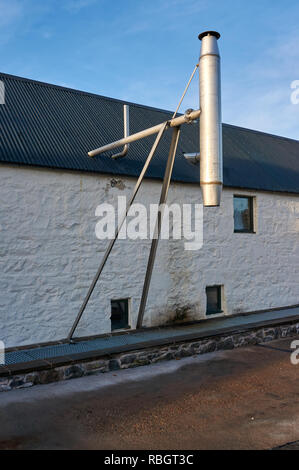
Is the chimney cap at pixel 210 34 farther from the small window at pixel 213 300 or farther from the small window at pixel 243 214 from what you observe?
the small window at pixel 213 300

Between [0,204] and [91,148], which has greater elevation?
[91,148]

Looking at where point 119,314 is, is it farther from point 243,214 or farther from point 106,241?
point 243,214

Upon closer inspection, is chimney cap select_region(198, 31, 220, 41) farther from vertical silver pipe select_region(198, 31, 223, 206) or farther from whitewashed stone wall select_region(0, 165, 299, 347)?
whitewashed stone wall select_region(0, 165, 299, 347)

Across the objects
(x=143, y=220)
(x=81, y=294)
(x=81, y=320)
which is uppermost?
(x=143, y=220)

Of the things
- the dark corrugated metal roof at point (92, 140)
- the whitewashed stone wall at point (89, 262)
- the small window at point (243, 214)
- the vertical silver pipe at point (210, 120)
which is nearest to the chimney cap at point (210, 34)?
the vertical silver pipe at point (210, 120)

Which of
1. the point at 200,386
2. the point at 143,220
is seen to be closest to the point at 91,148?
the point at 143,220

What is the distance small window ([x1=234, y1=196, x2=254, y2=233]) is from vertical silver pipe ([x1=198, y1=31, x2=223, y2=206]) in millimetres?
5229

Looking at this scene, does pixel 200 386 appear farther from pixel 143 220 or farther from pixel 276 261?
pixel 276 261

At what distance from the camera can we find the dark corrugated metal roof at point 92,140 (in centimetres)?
892

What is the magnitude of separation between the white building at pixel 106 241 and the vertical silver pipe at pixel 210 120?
9.65 ft

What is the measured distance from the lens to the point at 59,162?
879 cm

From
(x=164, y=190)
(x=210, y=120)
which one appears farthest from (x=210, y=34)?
(x=164, y=190)
